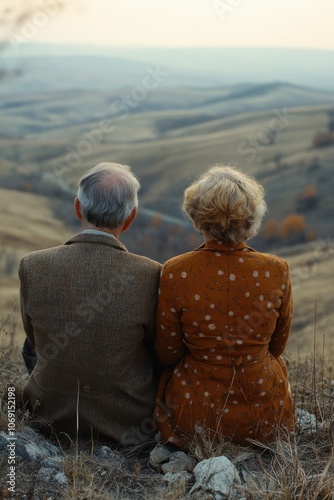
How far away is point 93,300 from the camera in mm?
3289

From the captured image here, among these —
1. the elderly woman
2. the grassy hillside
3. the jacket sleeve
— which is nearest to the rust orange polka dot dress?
the elderly woman

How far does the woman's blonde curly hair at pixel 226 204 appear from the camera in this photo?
309 centimetres

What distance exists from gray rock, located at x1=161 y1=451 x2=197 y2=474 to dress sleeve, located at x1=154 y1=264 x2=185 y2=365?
0.54 metres

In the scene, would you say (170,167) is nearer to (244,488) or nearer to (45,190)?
(45,190)

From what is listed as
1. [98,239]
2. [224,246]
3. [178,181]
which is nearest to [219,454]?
[224,246]

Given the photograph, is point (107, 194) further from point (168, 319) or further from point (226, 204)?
point (168, 319)

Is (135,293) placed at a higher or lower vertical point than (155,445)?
higher

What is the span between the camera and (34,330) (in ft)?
11.2

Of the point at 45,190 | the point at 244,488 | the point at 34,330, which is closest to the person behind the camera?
the point at 244,488

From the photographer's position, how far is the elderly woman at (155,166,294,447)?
3168 millimetres

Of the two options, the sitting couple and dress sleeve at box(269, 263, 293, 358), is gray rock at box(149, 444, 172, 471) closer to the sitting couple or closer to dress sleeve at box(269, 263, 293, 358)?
the sitting couple

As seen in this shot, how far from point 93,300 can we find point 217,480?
1089 mm

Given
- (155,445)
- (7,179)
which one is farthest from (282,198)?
(155,445)

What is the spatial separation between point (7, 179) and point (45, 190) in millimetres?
6154
